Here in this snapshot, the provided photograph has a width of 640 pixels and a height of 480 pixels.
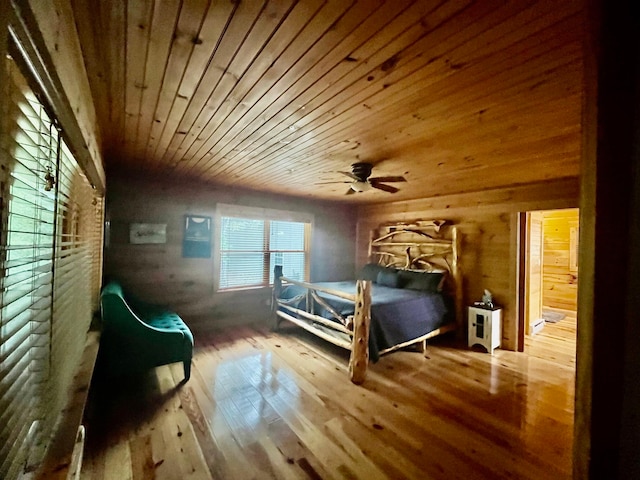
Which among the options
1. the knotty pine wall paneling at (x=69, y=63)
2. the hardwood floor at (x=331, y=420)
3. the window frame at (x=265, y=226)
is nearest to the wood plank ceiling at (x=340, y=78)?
the knotty pine wall paneling at (x=69, y=63)

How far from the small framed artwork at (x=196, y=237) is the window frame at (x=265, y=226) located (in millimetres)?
136

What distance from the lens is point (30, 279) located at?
2.98 feet

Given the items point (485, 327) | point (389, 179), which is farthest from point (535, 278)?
point (389, 179)

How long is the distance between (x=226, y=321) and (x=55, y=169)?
3.66 meters

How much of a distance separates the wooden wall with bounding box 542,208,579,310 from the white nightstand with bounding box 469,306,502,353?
341 centimetres

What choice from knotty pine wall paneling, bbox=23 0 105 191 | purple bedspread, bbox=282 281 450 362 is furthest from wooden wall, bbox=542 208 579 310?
knotty pine wall paneling, bbox=23 0 105 191

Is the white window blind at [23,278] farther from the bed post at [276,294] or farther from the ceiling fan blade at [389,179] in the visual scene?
the bed post at [276,294]

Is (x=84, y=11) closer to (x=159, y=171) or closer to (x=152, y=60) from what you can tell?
(x=152, y=60)

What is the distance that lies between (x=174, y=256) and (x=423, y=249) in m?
3.91

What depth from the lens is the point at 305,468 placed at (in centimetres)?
168

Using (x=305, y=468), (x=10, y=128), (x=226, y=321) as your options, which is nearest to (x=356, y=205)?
(x=226, y=321)

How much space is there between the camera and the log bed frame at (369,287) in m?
2.80

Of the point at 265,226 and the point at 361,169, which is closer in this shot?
the point at 361,169

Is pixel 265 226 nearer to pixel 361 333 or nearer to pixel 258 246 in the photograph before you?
pixel 258 246
